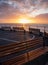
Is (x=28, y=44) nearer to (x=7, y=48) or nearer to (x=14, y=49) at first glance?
(x=14, y=49)

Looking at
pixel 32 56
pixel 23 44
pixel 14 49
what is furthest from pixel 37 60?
pixel 14 49

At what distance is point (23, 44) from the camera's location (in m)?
8.23

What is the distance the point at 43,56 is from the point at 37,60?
0.84 metres

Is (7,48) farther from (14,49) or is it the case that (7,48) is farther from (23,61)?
(23,61)

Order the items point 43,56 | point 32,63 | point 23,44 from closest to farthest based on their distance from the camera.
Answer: point 23,44 → point 32,63 → point 43,56

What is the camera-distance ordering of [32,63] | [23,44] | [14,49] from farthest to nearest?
[32,63]
[23,44]
[14,49]

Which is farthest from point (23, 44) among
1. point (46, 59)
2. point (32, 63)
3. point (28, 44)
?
point (46, 59)

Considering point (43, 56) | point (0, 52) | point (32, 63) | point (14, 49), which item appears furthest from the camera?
point (43, 56)

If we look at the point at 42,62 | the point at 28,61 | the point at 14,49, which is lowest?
the point at 42,62

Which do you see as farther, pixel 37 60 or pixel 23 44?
pixel 37 60

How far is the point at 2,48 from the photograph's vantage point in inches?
264

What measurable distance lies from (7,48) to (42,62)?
4258 mm

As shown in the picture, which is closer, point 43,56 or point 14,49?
point 14,49

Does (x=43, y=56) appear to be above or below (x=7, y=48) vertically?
below
